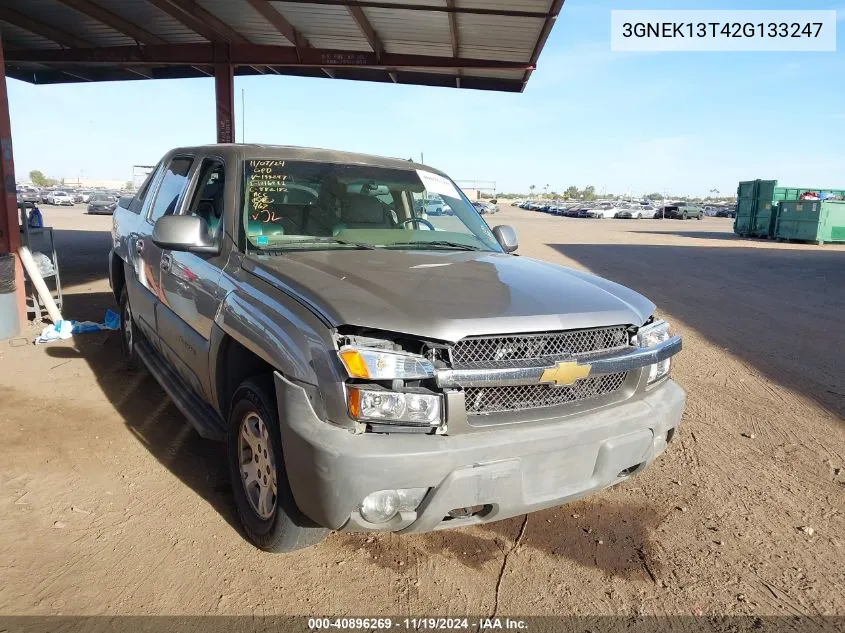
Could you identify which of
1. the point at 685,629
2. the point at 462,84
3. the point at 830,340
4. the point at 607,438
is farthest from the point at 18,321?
the point at 462,84

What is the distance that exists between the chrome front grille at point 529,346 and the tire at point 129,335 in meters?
3.63

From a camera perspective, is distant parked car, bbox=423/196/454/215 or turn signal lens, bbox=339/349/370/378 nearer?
turn signal lens, bbox=339/349/370/378

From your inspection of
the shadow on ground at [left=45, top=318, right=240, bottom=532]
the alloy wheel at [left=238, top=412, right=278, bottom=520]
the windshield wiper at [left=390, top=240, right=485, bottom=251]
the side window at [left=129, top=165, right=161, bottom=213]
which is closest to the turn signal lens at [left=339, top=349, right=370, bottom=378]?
the alloy wheel at [left=238, top=412, right=278, bottom=520]

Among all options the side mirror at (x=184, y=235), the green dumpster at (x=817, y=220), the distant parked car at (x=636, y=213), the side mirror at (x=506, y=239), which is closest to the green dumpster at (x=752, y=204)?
Result: the green dumpster at (x=817, y=220)


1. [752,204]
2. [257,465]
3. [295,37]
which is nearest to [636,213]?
[752,204]

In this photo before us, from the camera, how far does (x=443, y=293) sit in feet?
8.61

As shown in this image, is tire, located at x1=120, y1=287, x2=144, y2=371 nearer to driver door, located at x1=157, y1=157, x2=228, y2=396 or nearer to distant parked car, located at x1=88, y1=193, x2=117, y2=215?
driver door, located at x1=157, y1=157, x2=228, y2=396

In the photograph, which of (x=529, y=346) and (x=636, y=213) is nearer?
(x=529, y=346)

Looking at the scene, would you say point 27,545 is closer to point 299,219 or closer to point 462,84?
point 299,219

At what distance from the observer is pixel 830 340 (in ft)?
23.5

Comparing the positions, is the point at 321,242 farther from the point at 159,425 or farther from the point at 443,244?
the point at 159,425

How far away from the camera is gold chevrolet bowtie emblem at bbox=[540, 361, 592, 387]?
246cm

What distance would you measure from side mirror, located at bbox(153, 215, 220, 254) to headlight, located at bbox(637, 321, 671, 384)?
220cm

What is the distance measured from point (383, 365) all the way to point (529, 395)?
67 centimetres
